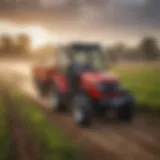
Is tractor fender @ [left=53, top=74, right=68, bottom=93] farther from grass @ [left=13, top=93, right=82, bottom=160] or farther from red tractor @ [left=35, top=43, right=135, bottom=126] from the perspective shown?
grass @ [left=13, top=93, right=82, bottom=160]

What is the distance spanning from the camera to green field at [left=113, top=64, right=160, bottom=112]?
90.1 inches

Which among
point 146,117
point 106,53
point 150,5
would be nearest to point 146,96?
point 146,117

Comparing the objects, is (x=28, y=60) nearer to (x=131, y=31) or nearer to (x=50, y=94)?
(x=50, y=94)

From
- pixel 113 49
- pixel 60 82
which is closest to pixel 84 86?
pixel 60 82

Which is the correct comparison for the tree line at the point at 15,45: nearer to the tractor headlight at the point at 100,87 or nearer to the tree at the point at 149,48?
the tractor headlight at the point at 100,87

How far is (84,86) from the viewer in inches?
91.0

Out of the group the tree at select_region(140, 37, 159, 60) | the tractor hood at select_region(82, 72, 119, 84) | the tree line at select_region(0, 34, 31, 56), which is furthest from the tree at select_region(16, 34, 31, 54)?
the tree at select_region(140, 37, 159, 60)

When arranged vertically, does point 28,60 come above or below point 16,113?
above

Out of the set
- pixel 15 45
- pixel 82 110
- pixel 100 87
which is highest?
pixel 15 45

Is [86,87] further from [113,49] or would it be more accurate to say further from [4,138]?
[4,138]

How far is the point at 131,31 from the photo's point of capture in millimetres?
2324

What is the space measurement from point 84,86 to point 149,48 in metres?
0.43

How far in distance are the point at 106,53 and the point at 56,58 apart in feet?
0.94

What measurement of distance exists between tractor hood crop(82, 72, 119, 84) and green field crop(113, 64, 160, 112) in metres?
0.04
